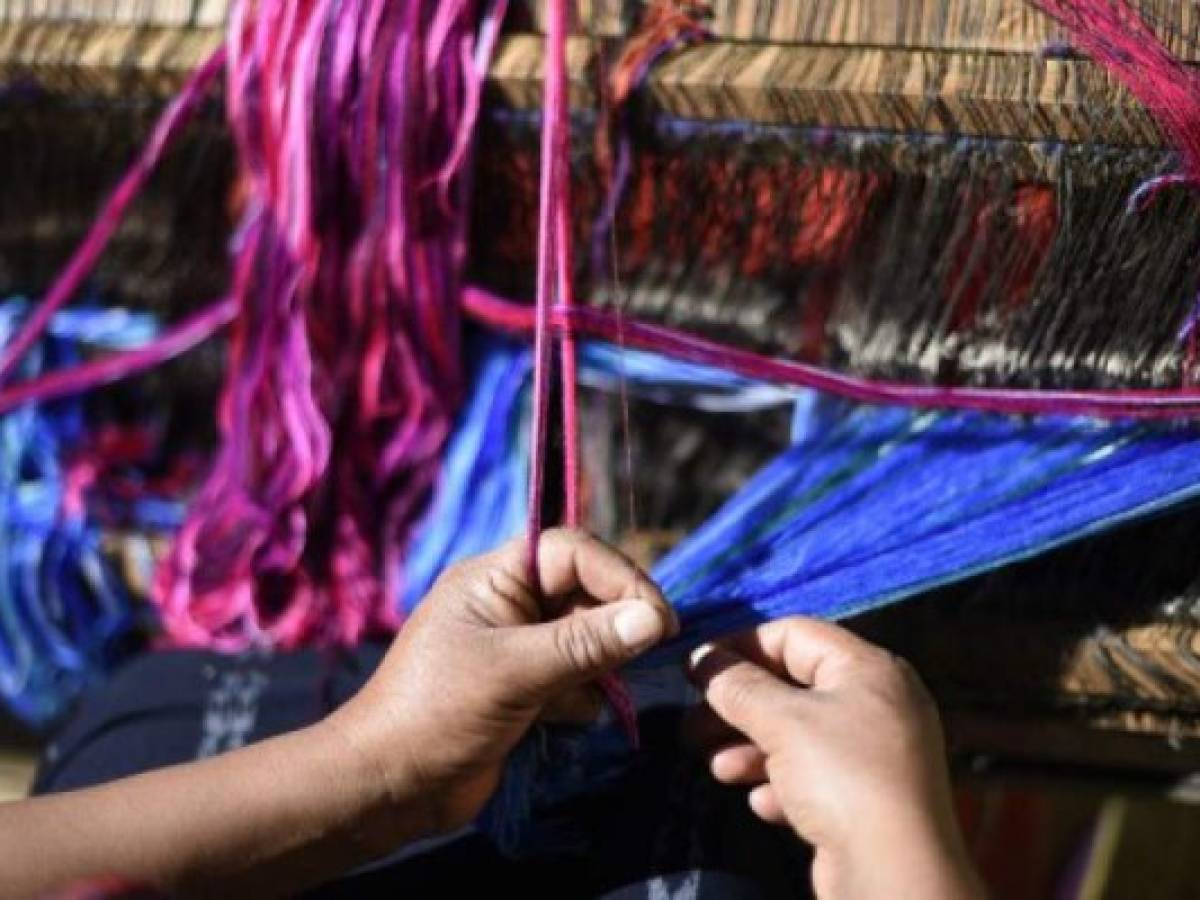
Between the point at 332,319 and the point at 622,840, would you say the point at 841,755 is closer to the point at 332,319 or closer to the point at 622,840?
the point at 622,840

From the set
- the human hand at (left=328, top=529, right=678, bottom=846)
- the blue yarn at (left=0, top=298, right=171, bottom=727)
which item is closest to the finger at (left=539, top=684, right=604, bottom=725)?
the human hand at (left=328, top=529, right=678, bottom=846)

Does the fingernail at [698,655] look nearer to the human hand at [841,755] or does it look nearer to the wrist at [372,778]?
the human hand at [841,755]

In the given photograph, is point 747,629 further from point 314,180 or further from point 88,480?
point 88,480

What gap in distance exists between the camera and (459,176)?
1.04m

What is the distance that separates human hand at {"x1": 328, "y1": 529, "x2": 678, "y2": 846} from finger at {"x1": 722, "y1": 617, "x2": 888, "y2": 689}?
7cm

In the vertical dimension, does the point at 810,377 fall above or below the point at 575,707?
above

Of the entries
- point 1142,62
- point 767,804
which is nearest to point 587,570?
point 767,804

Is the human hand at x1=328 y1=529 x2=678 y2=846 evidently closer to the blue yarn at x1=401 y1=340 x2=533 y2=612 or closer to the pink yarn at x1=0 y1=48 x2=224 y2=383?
the blue yarn at x1=401 y1=340 x2=533 y2=612

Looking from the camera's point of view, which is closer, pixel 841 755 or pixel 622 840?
pixel 841 755

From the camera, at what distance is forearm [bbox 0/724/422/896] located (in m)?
0.85

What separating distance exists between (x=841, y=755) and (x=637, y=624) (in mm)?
112

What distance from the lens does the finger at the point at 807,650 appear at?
2.86 ft

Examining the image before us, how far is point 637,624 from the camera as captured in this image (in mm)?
842

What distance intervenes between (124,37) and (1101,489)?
2.06 ft
